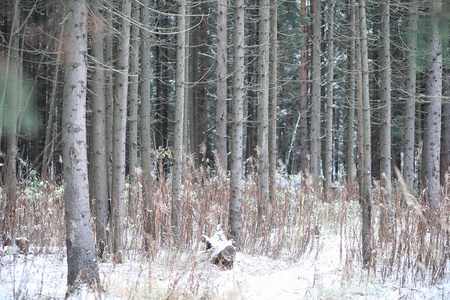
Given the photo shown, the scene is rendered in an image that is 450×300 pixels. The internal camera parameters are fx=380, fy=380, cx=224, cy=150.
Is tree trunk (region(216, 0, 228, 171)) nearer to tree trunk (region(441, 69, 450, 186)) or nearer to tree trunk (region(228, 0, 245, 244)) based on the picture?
tree trunk (region(228, 0, 245, 244))

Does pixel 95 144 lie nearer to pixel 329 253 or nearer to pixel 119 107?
pixel 119 107

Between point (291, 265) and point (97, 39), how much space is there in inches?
181

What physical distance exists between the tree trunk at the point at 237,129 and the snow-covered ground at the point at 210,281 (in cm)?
67

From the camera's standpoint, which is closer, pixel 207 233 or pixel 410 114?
pixel 207 233

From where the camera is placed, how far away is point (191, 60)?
17.3m

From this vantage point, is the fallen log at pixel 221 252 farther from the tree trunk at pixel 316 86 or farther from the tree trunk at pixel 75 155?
the tree trunk at pixel 316 86

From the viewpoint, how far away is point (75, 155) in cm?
373

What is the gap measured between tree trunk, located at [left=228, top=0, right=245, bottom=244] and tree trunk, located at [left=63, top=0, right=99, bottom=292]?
2814 millimetres

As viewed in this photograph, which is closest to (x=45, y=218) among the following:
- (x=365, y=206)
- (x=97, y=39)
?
(x=97, y=39)

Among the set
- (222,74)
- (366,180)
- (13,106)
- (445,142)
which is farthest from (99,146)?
(445,142)

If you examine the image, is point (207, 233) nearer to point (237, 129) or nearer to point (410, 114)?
point (237, 129)

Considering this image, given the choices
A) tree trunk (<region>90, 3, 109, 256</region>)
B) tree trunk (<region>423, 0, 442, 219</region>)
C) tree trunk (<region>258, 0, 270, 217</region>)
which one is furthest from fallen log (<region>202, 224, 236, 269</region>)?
tree trunk (<region>423, 0, 442, 219</region>)

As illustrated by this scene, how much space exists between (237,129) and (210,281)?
2.52m

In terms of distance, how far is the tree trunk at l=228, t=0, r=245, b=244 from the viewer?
615 cm
